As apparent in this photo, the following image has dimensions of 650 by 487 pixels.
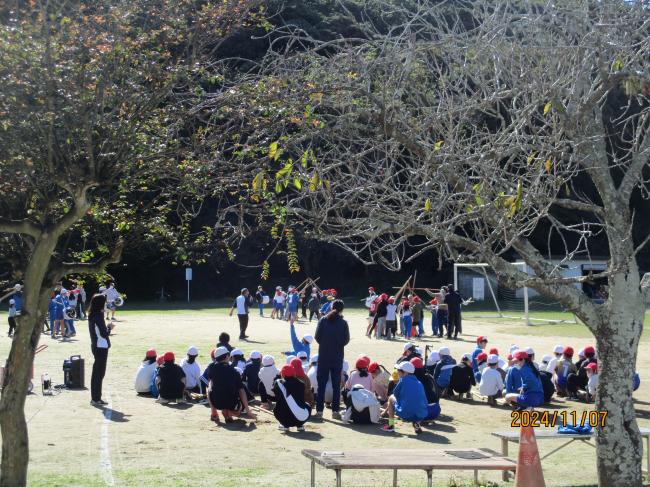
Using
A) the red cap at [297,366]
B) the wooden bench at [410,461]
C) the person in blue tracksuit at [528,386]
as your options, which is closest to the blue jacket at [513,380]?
the person in blue tracksuit at [528,386]

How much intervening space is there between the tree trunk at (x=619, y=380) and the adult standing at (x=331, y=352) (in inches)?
244

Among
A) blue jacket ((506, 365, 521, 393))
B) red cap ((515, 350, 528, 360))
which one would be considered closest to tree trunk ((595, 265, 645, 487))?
red cap ((515, 350, 528, 360))

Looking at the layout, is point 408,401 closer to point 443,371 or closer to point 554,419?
point 554,419

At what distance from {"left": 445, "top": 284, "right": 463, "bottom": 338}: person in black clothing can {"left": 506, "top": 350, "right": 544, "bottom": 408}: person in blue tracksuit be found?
1381 centimetres

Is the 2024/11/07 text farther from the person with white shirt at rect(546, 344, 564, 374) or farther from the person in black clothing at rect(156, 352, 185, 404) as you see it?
the person in black clothing at rect(156, 352, 185, 404)

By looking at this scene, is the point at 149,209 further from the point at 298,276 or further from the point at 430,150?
the point at 298,276

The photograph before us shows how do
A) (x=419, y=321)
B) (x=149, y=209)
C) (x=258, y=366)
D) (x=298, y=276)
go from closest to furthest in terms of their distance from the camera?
(x=149, y=209), (x=258, y=366), (x=419, y=321), (x=298, y=276)

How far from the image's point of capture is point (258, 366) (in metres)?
15.8

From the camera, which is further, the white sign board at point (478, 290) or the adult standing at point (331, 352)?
the white sign board at point (478, 290)

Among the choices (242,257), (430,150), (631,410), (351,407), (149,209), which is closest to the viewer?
(430,150)

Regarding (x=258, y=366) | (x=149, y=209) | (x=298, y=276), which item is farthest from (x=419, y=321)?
(x=298, y=276)

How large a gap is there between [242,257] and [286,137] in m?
43.2

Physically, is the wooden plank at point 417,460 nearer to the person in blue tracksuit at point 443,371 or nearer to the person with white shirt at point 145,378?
the person in blue tracksuit at point 443,371

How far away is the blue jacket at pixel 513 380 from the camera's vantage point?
48.2 feet
